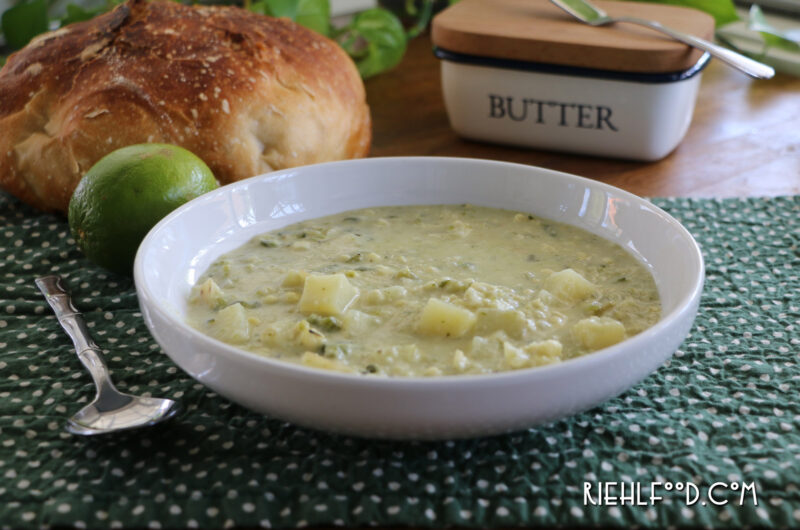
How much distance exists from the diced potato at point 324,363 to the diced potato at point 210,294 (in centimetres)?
28

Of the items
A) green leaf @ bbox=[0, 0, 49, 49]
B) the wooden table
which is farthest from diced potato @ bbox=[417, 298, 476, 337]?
green leaf @ bbox=[0, 0, 49, 49]

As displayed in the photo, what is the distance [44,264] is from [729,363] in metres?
1.43

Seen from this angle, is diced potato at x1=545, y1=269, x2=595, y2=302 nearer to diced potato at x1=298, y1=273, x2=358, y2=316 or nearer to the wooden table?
diced potato at x1=298, y1=273, x2=358, y2=316

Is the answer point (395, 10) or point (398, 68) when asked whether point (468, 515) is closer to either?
point (398, 68)

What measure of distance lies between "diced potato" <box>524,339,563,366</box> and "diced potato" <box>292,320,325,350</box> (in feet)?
0.98

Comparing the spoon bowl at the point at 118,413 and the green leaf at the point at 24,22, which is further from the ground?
the green leaf at the point at 24,22

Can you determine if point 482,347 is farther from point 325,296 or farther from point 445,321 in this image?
point 325,296

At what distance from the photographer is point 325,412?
1.08 metres

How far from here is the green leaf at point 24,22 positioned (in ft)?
9.52

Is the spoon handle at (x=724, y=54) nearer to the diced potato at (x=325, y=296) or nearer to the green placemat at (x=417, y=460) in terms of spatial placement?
the green placemat at (x=417, y=460)

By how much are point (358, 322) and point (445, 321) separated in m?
0.14

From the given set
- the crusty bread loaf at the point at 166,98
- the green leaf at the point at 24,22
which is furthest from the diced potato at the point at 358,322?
the green leaf at the point at 24,22

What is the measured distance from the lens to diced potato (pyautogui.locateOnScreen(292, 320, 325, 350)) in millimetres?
1258

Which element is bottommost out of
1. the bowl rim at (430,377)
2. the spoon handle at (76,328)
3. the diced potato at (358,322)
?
the spoon handle at (76,328)
